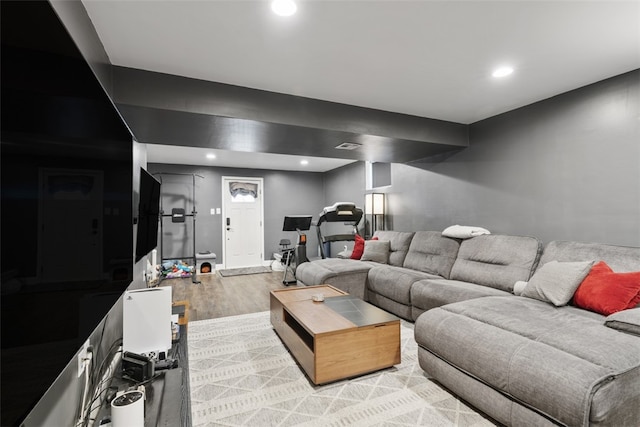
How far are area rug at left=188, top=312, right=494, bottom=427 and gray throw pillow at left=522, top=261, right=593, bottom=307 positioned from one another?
108cm

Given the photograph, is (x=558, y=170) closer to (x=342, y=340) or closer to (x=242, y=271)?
(x=342, y=340)

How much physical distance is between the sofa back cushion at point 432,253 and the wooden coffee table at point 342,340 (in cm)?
145

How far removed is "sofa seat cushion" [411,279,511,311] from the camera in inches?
A: 111

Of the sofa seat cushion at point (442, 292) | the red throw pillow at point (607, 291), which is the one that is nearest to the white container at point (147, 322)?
the sofa seat cushion at point (442, 292)

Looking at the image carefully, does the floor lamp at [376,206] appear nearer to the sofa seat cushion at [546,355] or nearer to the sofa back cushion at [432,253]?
the sofa back cushion at [432,253]

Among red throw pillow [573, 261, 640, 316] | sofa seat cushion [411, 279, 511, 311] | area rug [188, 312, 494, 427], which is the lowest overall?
area rug [188, 312, 494, 427]

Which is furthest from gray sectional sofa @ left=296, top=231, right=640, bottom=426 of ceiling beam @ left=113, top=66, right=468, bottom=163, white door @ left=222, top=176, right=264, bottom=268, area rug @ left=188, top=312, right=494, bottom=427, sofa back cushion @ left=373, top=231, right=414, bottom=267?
white door @ left=222, top=176, right=264, bottom=268

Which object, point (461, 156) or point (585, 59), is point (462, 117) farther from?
point (585, 59)

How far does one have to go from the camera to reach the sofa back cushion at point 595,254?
7.46 ft

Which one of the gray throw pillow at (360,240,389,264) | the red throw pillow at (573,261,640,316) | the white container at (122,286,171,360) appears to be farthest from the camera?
the gray throw pillow at (360,240,389,264)

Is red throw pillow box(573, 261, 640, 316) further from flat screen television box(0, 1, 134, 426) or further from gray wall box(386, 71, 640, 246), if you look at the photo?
flat screen television box(0, 1, 134, 426)

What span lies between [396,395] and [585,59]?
2.88 m

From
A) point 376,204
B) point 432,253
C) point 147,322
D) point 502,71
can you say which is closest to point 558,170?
point 502,71

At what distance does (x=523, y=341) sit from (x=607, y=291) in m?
0.93
